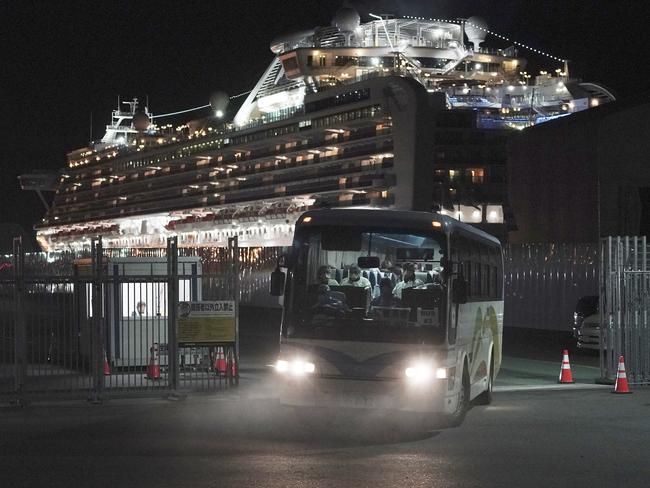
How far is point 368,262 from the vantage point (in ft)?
44.3

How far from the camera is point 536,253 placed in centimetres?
3825

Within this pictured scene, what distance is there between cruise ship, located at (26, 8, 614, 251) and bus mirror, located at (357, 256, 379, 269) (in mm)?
68490

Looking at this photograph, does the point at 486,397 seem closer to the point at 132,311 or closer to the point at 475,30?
the point at 132,311

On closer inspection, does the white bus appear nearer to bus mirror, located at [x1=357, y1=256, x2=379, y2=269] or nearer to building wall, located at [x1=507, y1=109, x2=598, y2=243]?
bus mirror, located at [x1=357, y1=256, x2=379, y2=269]

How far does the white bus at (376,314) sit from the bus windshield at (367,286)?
0.5 inches

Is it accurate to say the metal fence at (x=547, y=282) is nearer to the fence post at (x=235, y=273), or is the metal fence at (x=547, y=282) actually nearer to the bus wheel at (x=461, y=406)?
the fence post at (x=235, y=273)

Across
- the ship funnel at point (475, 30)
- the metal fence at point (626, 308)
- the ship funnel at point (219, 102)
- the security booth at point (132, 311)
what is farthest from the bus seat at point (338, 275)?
the ship funnel at point (219, 102)

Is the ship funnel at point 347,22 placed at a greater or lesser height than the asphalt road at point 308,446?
greater

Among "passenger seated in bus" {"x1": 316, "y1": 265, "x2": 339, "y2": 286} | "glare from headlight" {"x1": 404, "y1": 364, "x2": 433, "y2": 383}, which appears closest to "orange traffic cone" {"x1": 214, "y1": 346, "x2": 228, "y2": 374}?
"passenger seated in bus" {"x1": 316, "y1": 265, "x2": 339, "y2": 286}

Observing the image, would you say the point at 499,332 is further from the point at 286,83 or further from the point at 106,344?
the point at 286,83

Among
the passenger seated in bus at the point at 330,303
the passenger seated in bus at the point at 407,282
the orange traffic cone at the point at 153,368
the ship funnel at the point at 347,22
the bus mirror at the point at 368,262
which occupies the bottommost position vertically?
the orange traffic cone at the point at 153,368

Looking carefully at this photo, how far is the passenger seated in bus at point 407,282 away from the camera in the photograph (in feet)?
43.6

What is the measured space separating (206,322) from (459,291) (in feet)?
15.3

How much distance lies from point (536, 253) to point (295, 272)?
1013 inches
